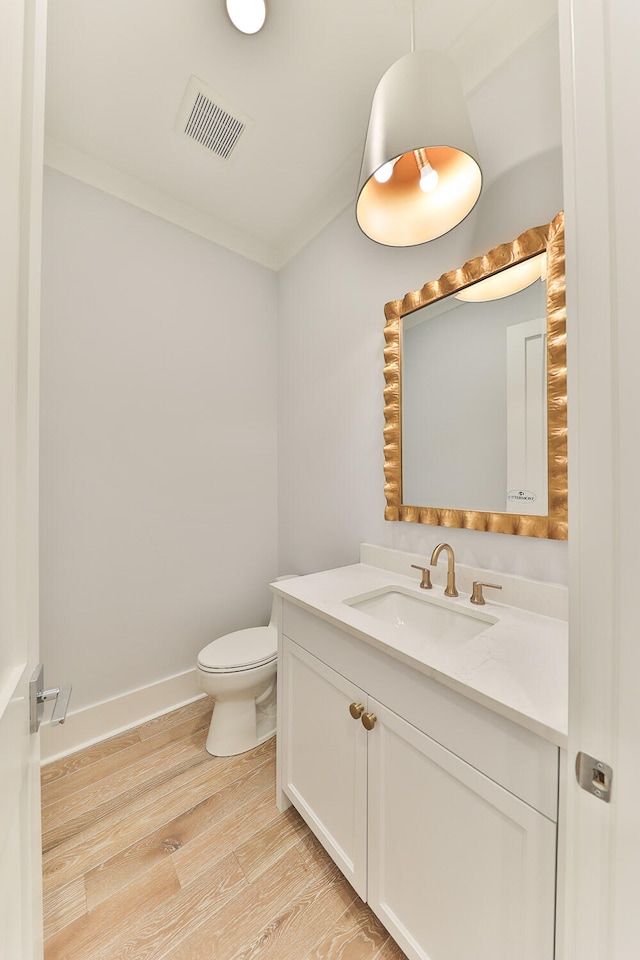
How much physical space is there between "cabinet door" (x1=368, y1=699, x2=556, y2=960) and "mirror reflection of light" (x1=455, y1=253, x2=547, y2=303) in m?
1.31

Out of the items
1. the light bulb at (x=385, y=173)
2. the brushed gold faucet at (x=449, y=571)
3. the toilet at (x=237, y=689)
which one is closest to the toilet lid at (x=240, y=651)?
the toilet at (x=237, y=689)

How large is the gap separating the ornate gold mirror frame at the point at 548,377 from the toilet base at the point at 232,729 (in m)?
1.13

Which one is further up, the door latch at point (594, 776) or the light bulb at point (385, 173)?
the light bulb at point (385, 173)

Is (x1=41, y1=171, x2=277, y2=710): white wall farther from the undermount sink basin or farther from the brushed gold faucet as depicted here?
the brushed gold faucet

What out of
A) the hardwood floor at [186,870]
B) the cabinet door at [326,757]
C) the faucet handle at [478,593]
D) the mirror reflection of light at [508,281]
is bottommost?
the hardwood floor at [186,870]

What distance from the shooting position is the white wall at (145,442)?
1608 millimetres

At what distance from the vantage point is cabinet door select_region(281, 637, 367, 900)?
0.98m

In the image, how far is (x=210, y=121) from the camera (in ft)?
4.94

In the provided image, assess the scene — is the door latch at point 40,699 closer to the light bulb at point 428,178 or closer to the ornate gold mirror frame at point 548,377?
the ornate gold mirror frame at point 548,377

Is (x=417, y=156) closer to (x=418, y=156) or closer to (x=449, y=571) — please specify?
(x=418, y=156)

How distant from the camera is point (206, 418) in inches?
80.6

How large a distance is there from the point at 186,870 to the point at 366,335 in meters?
2.11

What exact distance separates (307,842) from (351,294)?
7.34 feet

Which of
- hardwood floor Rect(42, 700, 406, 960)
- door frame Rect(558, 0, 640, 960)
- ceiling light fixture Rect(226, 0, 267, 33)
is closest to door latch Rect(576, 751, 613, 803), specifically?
door frame Rect(558, 0, 640, 960)
